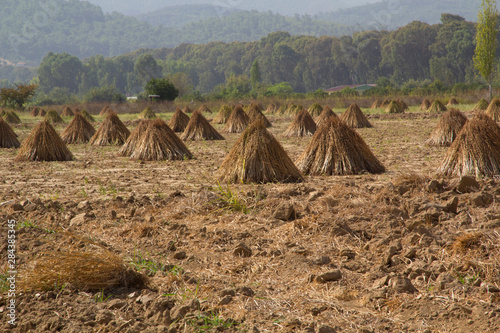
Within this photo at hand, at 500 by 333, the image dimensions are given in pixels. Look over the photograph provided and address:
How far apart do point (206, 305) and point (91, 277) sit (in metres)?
0.90

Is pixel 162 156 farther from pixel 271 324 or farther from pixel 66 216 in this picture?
pixel 271 324

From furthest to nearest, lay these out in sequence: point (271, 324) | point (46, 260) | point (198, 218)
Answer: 1. point (198, 218)
2. point (46, 260)
3. point (271, 324)

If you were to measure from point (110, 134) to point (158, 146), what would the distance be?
355 centimetres

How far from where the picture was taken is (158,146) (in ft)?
31.3

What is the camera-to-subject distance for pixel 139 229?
438 centimetres

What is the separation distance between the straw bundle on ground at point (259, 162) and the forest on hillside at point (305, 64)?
52.9 meters

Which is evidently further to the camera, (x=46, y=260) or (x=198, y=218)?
(x=198, y=218)

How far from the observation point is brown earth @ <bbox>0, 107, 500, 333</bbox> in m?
2.81

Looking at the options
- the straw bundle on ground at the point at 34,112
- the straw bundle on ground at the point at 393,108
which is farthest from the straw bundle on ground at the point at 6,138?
the straw bundle on ground at the point at 34,112

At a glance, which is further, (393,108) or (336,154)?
(393,108)

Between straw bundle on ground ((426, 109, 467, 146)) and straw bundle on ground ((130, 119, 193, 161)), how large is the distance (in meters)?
5.55

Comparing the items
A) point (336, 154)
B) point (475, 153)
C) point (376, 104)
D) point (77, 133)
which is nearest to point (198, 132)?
point (77, 133)

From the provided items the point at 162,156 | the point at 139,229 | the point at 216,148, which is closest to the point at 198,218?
the point at 139,229

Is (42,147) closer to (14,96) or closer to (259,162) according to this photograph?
(259,162)
